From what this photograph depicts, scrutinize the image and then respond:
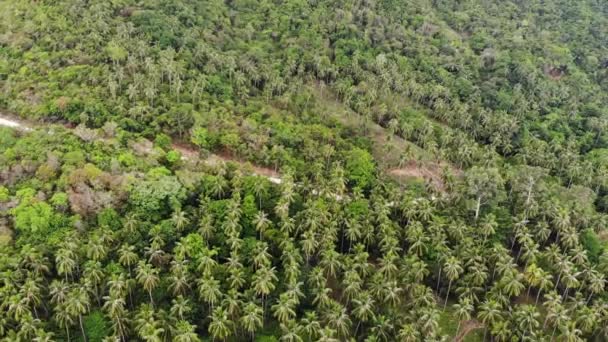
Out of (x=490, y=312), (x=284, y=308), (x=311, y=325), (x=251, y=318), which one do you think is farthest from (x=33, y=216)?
(x=490, y=312)

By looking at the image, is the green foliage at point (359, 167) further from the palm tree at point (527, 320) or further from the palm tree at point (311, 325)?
the palm tree at point (527, 320)

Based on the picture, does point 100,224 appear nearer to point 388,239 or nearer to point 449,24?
point 388,239

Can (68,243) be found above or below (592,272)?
below

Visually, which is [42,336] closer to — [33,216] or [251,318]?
[33,216]

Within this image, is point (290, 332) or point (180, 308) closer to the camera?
point (290, 332)

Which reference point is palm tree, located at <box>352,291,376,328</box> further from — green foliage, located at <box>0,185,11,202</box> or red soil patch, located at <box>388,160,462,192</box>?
green foliage, located at <box>0,185,11,202</box>

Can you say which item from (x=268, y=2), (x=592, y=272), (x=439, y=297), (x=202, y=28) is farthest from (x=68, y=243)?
(x=268, y=2)
